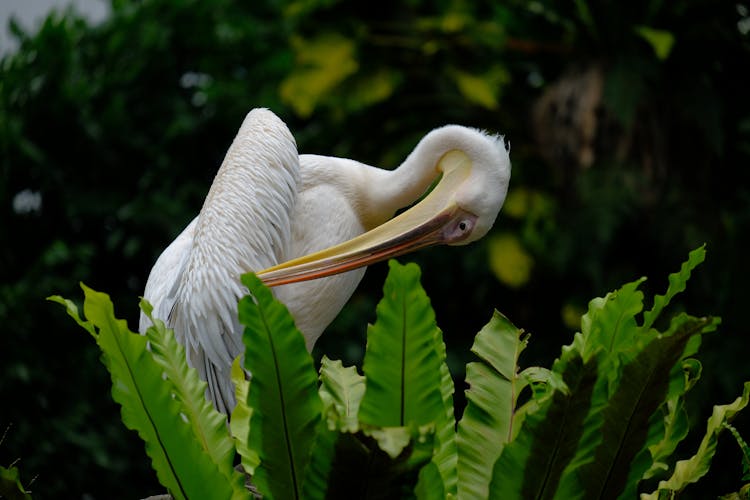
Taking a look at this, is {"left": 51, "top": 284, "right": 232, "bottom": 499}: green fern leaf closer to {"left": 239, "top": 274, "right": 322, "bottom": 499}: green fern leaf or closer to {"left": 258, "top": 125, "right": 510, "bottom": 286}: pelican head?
{"left": 239, "top": 274, "right": 322, "bottom": 499}: green fern leaf

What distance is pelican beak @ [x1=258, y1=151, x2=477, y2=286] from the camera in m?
3.98

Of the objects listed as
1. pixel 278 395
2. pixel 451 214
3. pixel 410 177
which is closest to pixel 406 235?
pixel 451 214

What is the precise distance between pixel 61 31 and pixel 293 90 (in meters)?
1.81

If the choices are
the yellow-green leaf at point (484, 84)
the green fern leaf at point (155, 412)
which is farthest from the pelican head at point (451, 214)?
the yellow-green leaf at point (484, 84)

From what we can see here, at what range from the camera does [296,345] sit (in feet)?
8.46

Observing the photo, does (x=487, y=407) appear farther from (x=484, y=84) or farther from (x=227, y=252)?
(x=484, y=84)

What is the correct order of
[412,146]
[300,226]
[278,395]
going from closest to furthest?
[278,395]
[300,226]
[412,146]

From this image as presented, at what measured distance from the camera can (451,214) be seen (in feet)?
13.6

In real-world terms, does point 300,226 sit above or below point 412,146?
above

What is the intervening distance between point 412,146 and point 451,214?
5205mm

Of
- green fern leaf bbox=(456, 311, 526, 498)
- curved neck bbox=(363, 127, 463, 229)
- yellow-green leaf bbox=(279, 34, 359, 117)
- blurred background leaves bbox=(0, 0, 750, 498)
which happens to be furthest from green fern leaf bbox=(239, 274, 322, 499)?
yellow-green leaf bbox=(279, 34, 359, 117)

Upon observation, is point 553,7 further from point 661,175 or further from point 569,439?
point 569,439

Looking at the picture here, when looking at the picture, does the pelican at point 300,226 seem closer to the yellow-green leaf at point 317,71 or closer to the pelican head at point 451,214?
the pelican head at point 451,214

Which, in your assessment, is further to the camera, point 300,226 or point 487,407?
point 300,226
